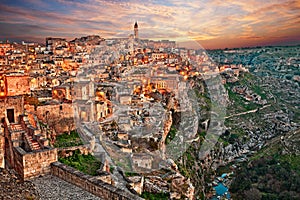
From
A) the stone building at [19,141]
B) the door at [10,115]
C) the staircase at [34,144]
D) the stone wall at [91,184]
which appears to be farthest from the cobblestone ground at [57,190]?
the door at [10,115]

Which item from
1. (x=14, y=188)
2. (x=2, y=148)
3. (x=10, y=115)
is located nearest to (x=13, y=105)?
(x=10, y=115)

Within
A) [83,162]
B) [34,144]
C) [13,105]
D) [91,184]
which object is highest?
[13,105]

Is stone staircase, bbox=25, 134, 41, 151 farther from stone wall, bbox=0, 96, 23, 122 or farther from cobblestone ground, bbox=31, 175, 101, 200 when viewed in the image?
stone wall, bbox=0, 96, 23, 122

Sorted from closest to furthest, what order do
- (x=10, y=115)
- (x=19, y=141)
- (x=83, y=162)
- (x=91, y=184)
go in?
1. (x=91, y=184)
2. (x=19, y=141)
3. (x=10, y=115)
4. (x=83, y=162)

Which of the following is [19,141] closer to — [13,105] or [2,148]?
[2,148]

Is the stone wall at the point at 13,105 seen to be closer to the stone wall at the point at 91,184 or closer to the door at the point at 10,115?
Answer: the door at the point at 10,115

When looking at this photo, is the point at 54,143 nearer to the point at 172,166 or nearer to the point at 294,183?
the point at 172,166
